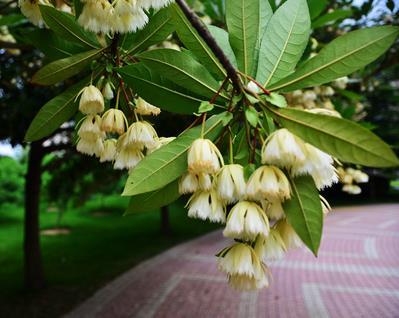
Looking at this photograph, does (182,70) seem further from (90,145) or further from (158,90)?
(90,145)

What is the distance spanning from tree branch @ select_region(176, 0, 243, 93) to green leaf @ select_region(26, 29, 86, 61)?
43 centimetres

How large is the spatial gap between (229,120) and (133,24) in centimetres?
37

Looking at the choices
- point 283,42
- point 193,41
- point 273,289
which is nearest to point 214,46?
point 193,41

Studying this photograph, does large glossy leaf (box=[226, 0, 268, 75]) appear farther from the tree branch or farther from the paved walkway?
the paved walkway

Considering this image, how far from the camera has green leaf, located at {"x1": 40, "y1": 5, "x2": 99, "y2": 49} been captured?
3.67ft

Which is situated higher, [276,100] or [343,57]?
[343,57]

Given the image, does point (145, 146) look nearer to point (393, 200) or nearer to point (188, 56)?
point (188, 56)

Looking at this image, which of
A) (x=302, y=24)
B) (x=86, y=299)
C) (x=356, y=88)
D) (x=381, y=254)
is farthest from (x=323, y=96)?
(x=381, y=254)

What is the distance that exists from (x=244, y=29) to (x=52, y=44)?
619 mm

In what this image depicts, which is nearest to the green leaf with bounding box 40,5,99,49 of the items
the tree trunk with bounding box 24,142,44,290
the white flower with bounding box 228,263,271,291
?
the white flower with bounding box 228,263,271,291

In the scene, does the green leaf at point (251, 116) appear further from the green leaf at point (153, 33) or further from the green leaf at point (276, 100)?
the green leaf at point (153, 33)

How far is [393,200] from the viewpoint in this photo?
23.9m

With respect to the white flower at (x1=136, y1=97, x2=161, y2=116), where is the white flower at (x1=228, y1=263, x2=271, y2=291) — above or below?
below

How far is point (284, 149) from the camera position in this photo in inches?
30.7
